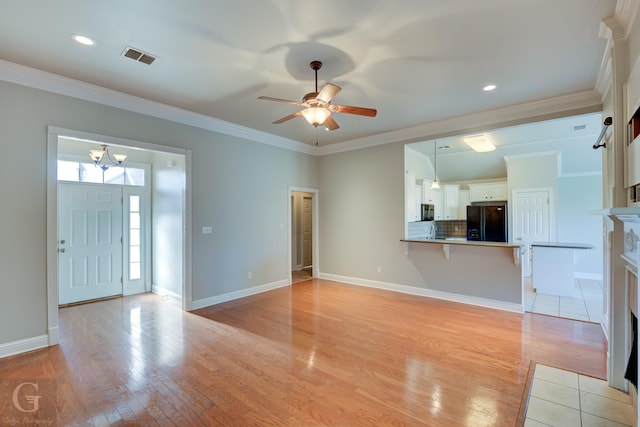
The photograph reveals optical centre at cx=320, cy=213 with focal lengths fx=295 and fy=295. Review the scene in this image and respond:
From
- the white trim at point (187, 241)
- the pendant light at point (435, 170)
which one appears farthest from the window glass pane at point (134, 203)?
the pendant light at point (435, 170)

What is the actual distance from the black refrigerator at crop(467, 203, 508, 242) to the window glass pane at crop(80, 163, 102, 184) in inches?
308

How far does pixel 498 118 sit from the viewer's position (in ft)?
14.3

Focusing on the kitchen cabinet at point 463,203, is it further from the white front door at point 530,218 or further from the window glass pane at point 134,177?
the window glass pane at point 134,177

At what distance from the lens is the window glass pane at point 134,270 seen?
17.6 ft

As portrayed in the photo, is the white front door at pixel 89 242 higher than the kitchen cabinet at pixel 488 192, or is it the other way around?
the kitchen cabinet at pixel 488 192

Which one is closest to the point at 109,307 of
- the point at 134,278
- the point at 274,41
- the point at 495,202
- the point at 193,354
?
the point at 134,278

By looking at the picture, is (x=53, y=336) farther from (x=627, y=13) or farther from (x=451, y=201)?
(x=451, y=201)

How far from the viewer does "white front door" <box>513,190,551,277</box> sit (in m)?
6.39

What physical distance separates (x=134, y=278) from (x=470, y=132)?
20.8 ft

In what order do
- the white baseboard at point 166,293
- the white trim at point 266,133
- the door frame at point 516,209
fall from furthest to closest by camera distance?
the door frame at point 516,209 < the white baseboard at point 166,293 < the white trim at point 266,133

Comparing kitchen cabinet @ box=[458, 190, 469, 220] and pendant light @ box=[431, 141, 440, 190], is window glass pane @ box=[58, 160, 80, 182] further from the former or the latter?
kitchen cabinet @ box=[458, 190, 469, 220]

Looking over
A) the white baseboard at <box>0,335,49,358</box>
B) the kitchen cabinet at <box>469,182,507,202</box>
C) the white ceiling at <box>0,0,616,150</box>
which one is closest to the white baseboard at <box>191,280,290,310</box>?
the white baseboard at <box>0,335,49,358</box>

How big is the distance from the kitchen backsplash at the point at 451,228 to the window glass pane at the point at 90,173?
777cm

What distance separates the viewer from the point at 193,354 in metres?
3.04
